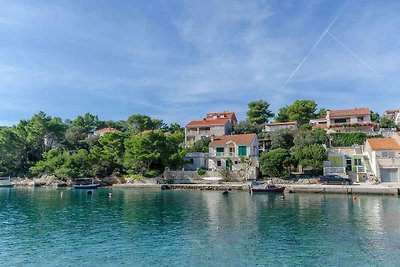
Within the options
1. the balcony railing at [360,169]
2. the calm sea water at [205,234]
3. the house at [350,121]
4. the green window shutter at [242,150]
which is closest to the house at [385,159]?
the balcony railing at [360,169]

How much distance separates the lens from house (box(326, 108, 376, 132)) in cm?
6538

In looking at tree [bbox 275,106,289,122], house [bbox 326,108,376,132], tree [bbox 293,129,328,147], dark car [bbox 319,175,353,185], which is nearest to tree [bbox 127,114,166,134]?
tree [bbox 275,106,289,122]

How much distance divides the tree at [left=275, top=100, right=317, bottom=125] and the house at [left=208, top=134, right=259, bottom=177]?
21093mm

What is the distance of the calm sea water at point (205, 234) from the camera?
651 inches

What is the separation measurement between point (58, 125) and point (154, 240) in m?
68.4

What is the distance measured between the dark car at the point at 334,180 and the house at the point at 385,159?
4932 millimetres

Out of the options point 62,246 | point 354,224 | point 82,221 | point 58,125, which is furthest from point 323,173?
point 58,125

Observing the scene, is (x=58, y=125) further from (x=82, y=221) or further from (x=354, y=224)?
(x=354, y=224)

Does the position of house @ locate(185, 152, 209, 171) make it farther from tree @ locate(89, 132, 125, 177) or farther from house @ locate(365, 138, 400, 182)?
house @ locate(365, 138, 400, 182)

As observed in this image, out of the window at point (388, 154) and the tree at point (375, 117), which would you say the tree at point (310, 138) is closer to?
the window at point (388, 154)

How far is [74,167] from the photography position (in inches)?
2516

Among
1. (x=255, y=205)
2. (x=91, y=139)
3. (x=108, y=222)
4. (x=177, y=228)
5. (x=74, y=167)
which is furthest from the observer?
(x=91, y=139)

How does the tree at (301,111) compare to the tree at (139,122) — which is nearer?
the tree at (301,111)

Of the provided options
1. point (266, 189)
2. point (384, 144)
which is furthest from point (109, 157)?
point (384, 144)
